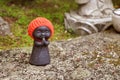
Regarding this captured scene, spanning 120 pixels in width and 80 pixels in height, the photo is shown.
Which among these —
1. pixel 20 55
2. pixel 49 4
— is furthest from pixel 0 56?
pixel 49 4

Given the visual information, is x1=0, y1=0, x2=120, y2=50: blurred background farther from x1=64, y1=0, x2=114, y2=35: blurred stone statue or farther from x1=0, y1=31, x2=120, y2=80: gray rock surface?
x1=0, y1=31, x2=120, y2=80: gray rock surface

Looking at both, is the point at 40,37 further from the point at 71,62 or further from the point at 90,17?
the point at 90,17

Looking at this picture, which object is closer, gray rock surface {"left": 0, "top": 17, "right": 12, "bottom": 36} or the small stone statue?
the small stone statue

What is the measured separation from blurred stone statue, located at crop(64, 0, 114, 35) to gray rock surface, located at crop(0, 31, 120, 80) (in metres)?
0.61

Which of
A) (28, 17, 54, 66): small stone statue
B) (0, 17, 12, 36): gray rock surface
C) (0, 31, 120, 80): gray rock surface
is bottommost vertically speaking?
(0, 17, 12, 36): gray rock surface

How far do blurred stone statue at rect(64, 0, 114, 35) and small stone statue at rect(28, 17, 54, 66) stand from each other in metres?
1.52

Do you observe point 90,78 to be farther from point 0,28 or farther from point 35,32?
point 0,28

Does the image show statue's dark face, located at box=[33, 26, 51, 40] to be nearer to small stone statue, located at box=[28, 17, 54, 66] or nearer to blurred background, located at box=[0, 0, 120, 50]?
small stone statue, located at box=[28, 17, 54, 66]

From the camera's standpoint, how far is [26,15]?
5.51 metres

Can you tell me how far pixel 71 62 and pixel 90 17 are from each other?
4.87 ft

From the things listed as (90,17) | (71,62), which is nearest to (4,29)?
(90,17)

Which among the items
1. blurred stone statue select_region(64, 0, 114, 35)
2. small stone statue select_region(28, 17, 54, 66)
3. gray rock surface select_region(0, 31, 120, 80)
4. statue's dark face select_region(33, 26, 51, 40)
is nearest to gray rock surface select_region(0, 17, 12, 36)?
blurred stone statue select_region(64, 0, 114, 35)

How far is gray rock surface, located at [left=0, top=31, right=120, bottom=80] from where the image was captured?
126 inches

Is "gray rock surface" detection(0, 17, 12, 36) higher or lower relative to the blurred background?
higher
